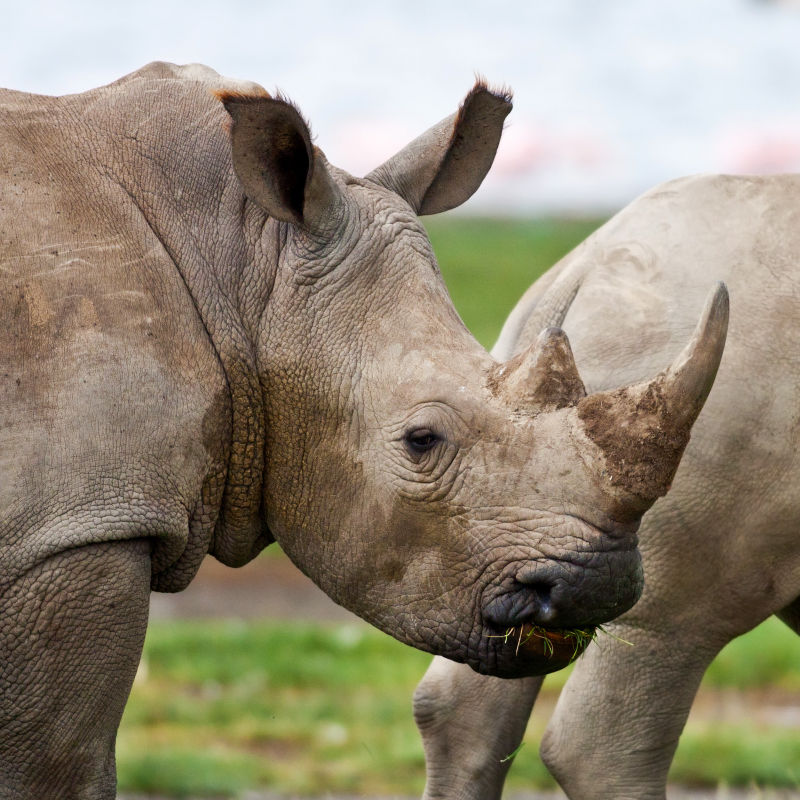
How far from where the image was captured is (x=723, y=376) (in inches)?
185

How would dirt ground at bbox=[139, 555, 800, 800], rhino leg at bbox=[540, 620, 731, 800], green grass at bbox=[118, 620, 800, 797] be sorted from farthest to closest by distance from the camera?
dirt ground at bbox=[139, 555, 800, 800] → green grass at bbox=[118, 620, 800, 797] → rhino leg at bbox=[540, 620, 731, 800]

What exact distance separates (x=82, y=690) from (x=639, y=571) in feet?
4.58

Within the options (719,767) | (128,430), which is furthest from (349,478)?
(719,767)

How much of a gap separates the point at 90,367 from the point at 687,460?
182 cm

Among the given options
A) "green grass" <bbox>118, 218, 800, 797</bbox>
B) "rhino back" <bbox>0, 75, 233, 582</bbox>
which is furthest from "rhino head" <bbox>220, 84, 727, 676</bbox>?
"green grass" <bbox>118, 218, 800, 797</bbox>

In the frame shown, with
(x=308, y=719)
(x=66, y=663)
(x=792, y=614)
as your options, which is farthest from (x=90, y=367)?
(x=308, y=719)

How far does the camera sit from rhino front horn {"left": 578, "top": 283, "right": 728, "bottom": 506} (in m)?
3.87

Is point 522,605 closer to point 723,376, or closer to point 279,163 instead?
point 723,376

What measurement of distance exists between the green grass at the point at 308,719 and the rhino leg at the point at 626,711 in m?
2.01

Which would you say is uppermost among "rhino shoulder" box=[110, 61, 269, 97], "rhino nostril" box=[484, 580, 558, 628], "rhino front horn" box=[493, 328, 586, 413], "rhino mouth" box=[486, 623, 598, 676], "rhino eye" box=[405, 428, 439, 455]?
"rhino shoulder" box=[110, 61, 269, 97]

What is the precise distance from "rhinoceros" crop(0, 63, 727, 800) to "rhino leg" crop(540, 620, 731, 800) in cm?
86

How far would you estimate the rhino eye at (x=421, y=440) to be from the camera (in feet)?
13.3

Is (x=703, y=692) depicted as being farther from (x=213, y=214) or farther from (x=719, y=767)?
(x=213, y=214)

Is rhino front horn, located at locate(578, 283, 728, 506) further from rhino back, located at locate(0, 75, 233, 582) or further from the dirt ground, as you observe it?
the dirt ground
